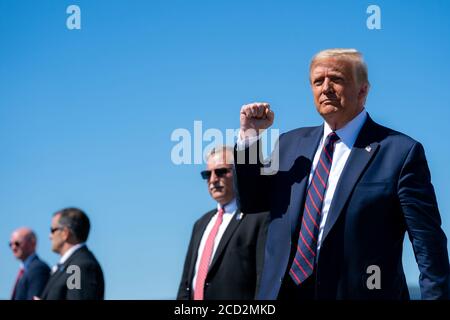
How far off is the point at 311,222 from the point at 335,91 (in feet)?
2.83

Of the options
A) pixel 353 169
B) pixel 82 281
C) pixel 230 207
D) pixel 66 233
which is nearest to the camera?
pixel 353 169

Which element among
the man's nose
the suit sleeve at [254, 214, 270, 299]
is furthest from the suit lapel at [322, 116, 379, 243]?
the suit sleeve at [254, 214, 270, 299]

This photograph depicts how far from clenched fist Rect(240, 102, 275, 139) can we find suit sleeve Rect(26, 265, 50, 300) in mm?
6610

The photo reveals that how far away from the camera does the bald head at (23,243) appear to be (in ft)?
40.1

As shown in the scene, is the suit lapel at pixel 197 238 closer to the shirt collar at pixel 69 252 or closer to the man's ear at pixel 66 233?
the shirt collar at pixel 69 252

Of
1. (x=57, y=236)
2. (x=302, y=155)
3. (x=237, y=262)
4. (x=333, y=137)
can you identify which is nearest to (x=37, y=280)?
(x=57, y=236)

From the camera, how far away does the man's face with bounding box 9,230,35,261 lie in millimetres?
12219

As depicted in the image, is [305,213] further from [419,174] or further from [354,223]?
[419,174]

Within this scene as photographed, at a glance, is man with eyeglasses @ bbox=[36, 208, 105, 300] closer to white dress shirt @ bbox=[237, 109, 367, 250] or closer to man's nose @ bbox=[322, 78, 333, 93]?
white dress shirt @ bbox=[237, 109, 367, 250]

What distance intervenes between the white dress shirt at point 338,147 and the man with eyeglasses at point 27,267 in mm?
6668

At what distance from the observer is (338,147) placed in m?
5.19

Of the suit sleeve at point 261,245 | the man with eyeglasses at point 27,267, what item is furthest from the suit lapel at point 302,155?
the man with eyeglasses at point 27,267

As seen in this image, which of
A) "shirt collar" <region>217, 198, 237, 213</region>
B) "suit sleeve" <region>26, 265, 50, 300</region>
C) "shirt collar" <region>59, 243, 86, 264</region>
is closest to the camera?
"shirt collar" <region>217, 198, 237, 213</region>

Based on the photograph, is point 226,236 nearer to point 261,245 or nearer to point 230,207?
point 261,245
